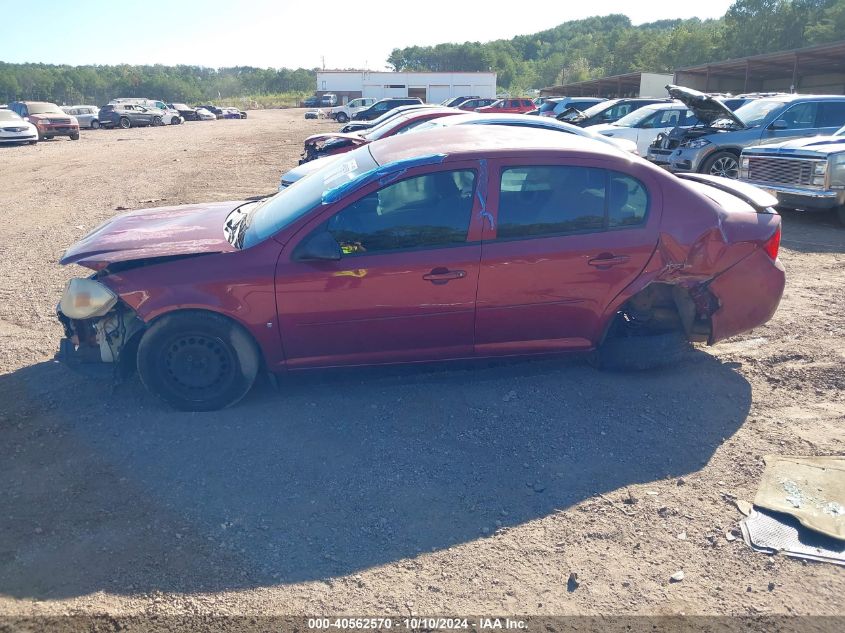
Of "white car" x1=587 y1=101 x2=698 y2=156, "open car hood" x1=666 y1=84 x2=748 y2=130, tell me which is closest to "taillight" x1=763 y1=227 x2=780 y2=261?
"open car hood" x1=666 y1=84 x2=748 y2=130

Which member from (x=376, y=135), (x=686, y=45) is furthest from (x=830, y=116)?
(x=686, y=45)

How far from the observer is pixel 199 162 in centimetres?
2053

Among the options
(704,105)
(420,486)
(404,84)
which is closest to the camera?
(420,486)

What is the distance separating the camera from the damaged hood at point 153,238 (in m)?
4.51

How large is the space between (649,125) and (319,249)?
13.9 meters

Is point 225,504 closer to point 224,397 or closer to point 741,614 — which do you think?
point 224,397

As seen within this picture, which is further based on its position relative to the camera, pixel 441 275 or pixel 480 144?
pixel 480 144

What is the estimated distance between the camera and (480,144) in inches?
189

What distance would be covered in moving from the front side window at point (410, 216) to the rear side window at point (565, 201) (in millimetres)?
281

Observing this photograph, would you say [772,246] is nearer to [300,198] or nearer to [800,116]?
[300,198]

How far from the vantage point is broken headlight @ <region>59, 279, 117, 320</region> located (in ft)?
14.6

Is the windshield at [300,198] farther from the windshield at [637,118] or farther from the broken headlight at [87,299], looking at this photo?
the windshield at [637,118]

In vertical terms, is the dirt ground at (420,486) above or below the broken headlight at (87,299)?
below

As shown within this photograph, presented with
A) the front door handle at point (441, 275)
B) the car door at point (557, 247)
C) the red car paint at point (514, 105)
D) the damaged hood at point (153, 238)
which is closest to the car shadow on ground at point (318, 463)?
the car door at point (557, 247)
